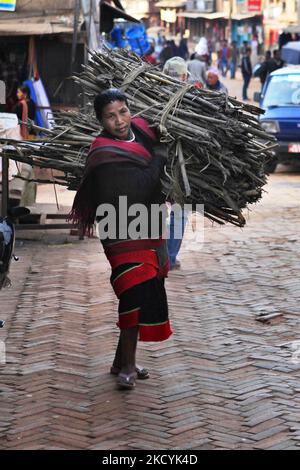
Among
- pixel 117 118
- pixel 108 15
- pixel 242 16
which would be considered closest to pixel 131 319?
pixel 117 118

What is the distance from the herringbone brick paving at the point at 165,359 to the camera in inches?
220

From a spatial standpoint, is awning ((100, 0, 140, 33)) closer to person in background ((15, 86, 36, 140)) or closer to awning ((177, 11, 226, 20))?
person in background ((15, 86, 36, 140))

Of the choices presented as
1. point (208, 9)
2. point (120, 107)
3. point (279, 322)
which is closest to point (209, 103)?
point (120, 107)

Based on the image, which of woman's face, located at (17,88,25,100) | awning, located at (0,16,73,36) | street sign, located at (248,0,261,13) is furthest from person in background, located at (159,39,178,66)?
woman's face, located at (17,88,25,100)

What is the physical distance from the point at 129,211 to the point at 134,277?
14.7 inches

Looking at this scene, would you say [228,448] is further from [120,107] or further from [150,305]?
[120,107]

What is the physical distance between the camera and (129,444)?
17.6 ft

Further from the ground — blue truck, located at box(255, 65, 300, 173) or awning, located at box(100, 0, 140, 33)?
awning, located at box(100, 0, 140, 33)

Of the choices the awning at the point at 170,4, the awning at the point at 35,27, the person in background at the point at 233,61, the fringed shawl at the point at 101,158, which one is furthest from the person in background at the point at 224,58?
the fringed shawl at the point at 101,158

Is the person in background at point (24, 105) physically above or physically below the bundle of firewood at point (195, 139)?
below

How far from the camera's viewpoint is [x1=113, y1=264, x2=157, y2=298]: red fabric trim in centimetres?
620

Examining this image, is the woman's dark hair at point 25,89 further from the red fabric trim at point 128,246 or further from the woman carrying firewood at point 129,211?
the red fabric trim at point 128,246

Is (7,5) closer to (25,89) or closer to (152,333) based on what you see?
(25,89)

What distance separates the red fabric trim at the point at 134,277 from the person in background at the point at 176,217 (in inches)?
114
